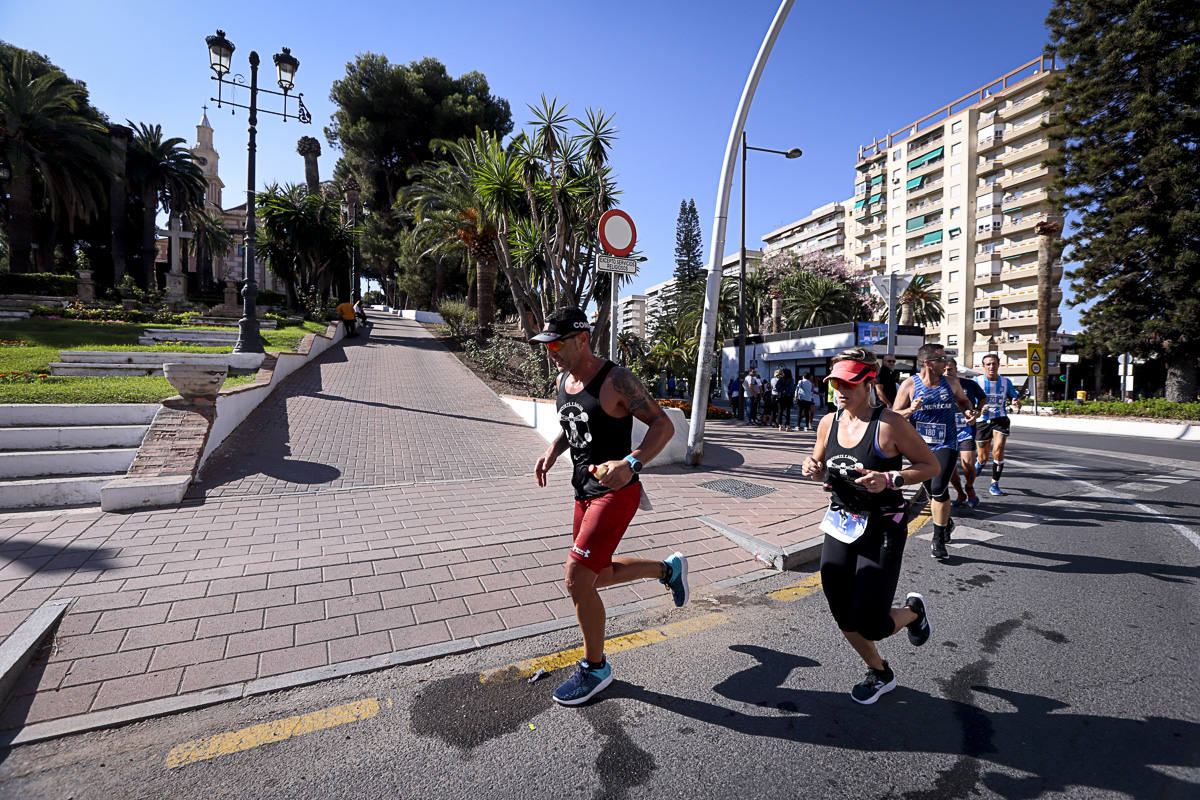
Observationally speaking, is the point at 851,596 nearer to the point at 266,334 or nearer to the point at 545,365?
the point at 545,365

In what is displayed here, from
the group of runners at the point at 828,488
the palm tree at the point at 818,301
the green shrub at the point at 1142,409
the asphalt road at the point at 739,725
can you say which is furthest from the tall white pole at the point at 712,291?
the palm tree at the point at 818,301

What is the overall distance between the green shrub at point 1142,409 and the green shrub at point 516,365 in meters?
20.5

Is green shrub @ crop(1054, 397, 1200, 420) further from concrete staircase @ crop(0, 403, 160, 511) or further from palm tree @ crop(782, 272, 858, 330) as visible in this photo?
concrete staircase @ crop(0, 403, 160, 511)

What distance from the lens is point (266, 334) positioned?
65.4 feet

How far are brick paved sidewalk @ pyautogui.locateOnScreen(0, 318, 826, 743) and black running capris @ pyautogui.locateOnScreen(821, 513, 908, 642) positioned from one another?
5.05ft

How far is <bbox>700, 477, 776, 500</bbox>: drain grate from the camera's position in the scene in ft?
22.9

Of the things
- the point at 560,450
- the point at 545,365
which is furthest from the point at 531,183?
the point at 560,450

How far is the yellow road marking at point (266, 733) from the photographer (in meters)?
2.41

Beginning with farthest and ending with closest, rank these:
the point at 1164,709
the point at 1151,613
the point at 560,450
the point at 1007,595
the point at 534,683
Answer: the point at 1007,595, the point at 1151,613, the point at 560,450, the point at 534,683, the point at 1164,709

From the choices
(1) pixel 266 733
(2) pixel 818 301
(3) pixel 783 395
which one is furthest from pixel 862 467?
(2) pixel 818 301

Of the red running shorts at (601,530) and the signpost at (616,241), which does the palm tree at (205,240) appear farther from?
the red running shorts at (601,530)

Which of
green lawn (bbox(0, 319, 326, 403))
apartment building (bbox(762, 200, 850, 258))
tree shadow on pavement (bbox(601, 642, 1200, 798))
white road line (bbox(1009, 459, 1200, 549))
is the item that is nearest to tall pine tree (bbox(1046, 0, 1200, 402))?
white road line (bbox(1009, 459, 1200, 549))

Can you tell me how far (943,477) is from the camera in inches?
202

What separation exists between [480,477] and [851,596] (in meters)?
5.62
